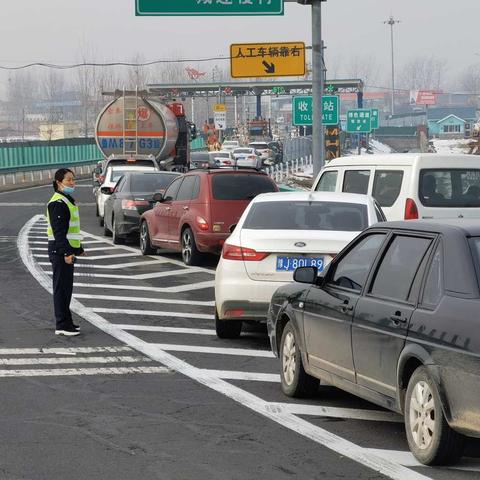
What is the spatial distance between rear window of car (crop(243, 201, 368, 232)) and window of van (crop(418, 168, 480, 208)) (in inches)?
114

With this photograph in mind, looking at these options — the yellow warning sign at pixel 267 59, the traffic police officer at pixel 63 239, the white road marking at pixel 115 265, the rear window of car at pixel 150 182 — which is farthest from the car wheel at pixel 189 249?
the yellow warning sign at pixel 267 59

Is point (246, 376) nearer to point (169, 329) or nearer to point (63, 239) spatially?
point (169, 329)

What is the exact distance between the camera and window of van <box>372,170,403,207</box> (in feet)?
49.6

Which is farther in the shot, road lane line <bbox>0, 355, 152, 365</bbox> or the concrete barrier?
the concrete barrier

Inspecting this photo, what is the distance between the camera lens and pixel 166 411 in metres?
8.25

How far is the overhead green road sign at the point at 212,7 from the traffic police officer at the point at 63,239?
12.8 metres

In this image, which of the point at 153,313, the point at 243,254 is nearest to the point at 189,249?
the point at 153,313

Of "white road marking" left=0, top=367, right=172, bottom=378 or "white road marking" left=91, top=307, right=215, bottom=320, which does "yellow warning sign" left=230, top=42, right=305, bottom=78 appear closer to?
"white road marking" left=91, top=307, right=215, bottom=320

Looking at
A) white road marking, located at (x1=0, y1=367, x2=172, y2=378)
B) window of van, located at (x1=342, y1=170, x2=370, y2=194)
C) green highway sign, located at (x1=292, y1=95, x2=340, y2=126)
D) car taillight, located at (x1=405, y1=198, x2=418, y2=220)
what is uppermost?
green highway sign, located at (x1=292, y1=95, x2=340, y2=126)

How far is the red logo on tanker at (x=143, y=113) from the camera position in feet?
125

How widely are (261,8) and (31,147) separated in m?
40.0

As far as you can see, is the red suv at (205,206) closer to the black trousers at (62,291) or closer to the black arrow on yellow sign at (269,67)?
the black trousers at (62,291)

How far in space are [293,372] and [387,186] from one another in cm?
694

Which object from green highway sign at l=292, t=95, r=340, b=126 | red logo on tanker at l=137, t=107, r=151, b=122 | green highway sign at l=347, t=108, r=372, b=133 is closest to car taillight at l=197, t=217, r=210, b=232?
green highway sign at l=292, t=95, r=340, b=126
